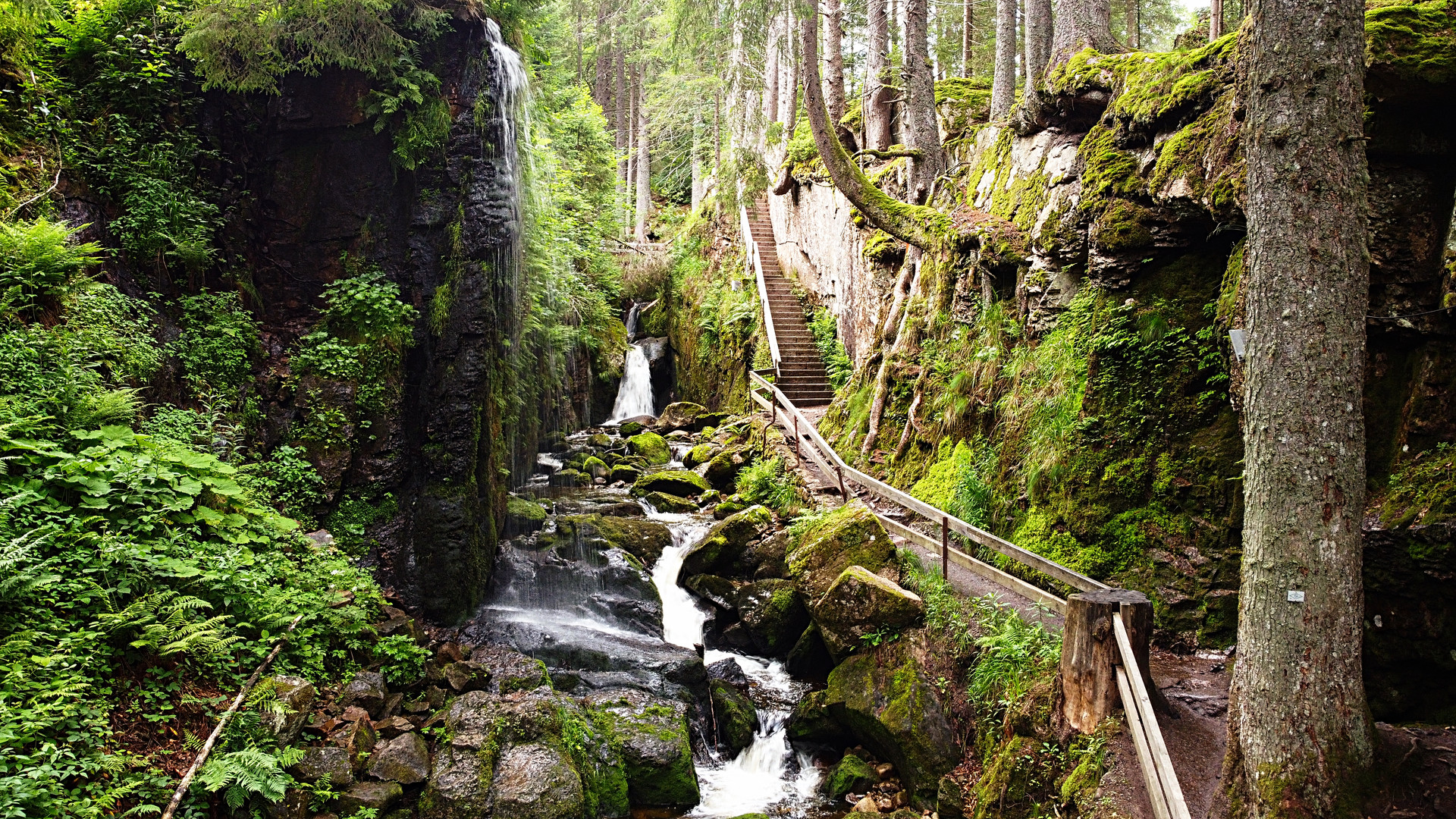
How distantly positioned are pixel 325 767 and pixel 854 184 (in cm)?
1022

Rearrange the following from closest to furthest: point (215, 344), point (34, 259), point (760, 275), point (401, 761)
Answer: point (401, 761) < point (34, 259) < point (215, 344) < point (760, 275)

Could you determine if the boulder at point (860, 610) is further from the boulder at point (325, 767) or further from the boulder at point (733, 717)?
the boulder at point (325, 767)

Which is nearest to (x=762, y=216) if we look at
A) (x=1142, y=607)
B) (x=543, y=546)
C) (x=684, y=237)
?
(x=684, y=237)

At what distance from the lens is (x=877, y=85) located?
1540cm

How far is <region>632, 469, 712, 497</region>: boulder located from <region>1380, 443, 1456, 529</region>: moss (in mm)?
10644

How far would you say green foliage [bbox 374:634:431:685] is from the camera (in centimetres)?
753

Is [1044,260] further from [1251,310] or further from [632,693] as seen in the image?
[632,693]

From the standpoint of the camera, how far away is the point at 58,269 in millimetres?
6965

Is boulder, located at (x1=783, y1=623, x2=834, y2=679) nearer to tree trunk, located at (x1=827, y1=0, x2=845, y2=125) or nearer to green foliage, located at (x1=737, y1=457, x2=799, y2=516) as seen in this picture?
green foliage, located at (x1=737, y1=457, x2=799, y2=516)

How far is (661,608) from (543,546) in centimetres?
225

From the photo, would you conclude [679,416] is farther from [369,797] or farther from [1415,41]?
[1415,41]

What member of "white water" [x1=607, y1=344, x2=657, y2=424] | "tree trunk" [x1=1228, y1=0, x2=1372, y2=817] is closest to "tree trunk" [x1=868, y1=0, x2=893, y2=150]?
"white water" [x1=607, y1=344, x2=657, y2=424]

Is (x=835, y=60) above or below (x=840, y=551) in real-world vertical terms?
above

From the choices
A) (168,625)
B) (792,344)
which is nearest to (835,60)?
(792,344)
